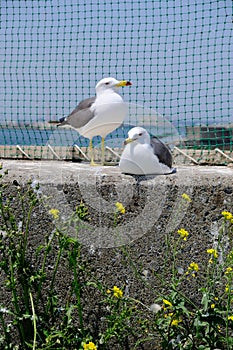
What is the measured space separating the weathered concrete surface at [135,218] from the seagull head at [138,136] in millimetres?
172

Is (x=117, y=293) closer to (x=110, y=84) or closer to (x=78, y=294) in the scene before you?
(x=78, y=294)

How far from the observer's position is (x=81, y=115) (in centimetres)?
325

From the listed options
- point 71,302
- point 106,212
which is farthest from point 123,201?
point 71,302

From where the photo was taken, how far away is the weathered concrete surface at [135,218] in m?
2.88

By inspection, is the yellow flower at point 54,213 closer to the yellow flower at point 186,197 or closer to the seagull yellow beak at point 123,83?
the yellow flower at point 186,197

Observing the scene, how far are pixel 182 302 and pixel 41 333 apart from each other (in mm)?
676

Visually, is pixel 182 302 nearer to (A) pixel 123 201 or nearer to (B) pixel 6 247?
(A) pixel 123 201

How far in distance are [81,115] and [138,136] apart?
50 cm

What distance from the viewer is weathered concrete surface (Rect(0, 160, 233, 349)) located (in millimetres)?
2877

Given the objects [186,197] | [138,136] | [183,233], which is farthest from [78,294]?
[138,136]

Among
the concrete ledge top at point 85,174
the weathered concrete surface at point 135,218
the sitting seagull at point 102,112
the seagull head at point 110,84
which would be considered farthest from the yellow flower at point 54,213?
the seagull head at point 110,84

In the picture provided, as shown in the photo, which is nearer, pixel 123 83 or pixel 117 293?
pixel 117 293

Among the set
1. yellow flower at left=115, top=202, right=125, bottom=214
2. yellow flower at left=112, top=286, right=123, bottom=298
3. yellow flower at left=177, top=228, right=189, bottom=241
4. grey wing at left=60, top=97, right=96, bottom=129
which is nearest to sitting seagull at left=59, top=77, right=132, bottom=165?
grey wing at left=60, top=97, right=96, bottom=129

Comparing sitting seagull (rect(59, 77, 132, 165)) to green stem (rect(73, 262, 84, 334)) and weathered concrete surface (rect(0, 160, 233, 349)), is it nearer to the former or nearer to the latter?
weathered concrete surface (rect(0, 160, 233, 349))
